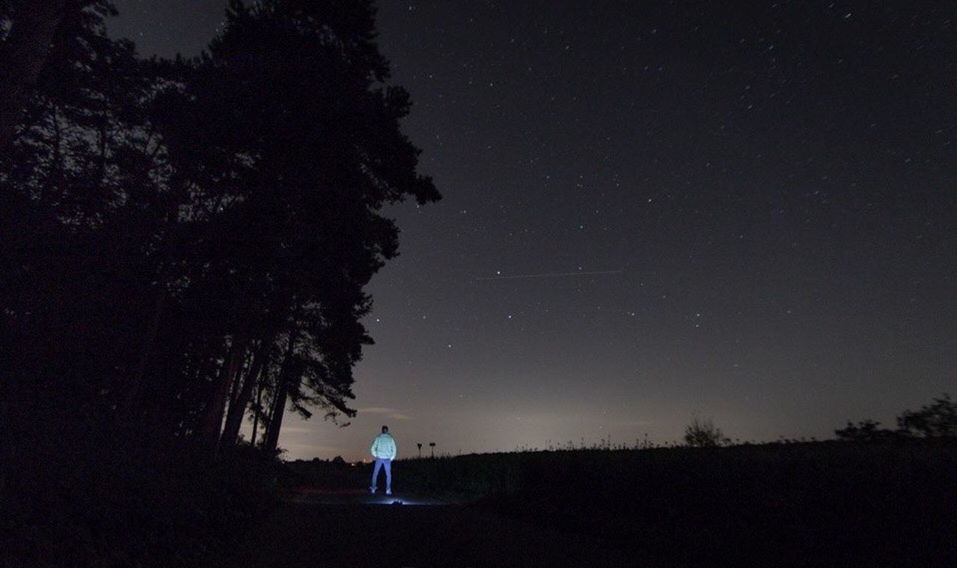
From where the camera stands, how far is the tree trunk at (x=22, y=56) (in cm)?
748

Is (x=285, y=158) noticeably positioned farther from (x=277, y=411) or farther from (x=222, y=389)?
(x=277, y=411)

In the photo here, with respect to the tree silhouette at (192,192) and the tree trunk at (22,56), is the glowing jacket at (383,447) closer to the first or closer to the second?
the tree silhouette at (192,192)

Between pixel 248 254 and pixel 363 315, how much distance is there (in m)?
10.5

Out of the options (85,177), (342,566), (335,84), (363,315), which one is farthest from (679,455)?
(363,315)

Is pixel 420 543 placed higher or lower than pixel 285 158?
lower

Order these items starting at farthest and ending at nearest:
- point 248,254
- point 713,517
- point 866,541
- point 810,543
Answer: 1. point 248,254
2. point 713,517
3. point 810,543
4. point 866,541

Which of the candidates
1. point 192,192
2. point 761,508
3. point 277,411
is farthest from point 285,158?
point 277,411

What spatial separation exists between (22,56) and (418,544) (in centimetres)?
758

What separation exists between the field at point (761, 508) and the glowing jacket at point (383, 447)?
6.08 metres

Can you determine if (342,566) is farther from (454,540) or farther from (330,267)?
(330,267)

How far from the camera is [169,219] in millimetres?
15430

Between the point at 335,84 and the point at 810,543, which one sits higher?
the point at 335,84

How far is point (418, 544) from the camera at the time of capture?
920cm

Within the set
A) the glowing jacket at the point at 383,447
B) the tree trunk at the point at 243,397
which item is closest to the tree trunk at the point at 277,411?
the tree trunk at the point at 243,397
